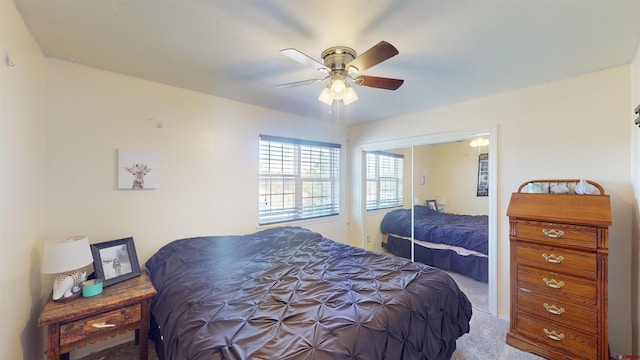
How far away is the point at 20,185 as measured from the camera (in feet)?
4.88

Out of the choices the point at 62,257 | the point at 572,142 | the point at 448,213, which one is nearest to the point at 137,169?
the point at 62,257

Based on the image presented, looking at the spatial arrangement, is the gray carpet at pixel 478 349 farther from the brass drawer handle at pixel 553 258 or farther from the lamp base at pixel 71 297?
the brass drawer handle at pixel 553 258

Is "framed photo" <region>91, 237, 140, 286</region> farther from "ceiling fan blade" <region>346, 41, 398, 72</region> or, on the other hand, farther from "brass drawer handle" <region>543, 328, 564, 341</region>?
"brass drawer handle" <region>543, 328, 564, 341</region>

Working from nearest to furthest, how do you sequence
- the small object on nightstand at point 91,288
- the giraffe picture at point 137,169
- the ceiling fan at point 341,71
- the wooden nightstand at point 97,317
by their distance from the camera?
the wooden nightstand at point 97,317
the ceiling fan at point 341,71
the small object on nightstand at point 91,288
the giraffe picture at point 137,169

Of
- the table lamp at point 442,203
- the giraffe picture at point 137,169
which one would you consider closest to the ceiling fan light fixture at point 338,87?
the giraffe picture at point 137,169

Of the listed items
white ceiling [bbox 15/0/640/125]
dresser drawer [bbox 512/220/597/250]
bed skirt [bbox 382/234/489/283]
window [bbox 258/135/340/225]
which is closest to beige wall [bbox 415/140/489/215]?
bed skirt [bbox 382/234/489/283]

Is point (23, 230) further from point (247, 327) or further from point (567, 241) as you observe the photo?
point (567, 241)

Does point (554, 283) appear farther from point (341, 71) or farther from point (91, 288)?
point (91, 288)

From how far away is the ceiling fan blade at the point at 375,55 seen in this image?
4.45ft

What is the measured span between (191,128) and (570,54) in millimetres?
3299

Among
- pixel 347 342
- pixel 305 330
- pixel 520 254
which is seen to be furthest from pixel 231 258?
pixel 520 254

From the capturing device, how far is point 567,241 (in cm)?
192

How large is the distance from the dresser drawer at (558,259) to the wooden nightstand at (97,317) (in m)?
2.99

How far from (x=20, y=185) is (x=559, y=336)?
3.87 m
